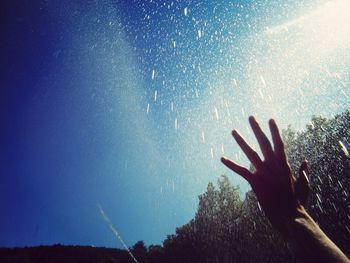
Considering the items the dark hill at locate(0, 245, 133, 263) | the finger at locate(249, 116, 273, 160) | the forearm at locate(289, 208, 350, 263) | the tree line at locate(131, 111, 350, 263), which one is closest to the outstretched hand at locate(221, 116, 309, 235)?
the finger at locate(249, 116, 273, 160)

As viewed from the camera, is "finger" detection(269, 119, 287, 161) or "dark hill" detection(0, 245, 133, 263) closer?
"finger" detection(269, 119, 287, 161)

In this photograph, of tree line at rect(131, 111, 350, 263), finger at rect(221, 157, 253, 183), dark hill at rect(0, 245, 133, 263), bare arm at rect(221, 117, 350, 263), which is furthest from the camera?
dark hill at rect(0, 245, 133, 263)

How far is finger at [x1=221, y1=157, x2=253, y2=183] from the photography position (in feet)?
7.41

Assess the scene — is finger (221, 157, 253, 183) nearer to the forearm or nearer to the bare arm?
the bare arm

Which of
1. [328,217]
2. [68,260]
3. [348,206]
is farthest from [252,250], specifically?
[68,260]

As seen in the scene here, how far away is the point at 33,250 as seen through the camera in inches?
1702

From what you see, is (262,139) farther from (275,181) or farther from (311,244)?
(311,244)

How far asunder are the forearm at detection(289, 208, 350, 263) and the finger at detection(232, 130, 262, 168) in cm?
52

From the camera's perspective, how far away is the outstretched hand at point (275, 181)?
80.4 inches

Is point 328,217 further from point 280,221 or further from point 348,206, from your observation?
point 280,221

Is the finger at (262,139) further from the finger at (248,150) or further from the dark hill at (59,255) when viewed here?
the dark hill at (59,255)

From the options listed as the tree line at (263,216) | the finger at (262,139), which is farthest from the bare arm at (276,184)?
the tree line at (263,216)

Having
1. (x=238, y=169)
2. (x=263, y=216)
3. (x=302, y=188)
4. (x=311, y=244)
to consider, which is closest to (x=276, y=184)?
(x=302, y=188)

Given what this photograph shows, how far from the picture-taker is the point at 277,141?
2.13 metres
